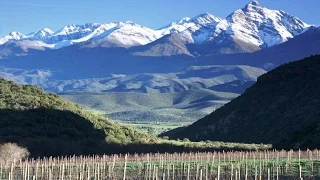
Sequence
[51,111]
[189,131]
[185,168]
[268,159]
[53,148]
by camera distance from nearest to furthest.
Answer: [185,168] < [268,159] < [53,148] < [51,111] < [189,131]

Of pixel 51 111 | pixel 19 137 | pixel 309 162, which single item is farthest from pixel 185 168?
pixel 51 111

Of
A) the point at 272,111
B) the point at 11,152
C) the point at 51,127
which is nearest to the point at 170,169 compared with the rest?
the point at 11,152

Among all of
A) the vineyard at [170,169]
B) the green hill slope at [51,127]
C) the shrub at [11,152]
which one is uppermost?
the green hill slope at [51,127]

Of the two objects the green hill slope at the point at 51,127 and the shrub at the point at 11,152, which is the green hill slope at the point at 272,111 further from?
the shrub at the point at 11,152

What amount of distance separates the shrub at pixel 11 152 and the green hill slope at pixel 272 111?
37191 mm

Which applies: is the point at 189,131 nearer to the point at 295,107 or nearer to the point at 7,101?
the point at 295,107

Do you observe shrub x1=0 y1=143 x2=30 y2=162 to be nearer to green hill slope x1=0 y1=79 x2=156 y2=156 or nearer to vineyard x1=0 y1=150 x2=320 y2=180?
green hill slope x1=0 y1=79 x2=156 y2=156

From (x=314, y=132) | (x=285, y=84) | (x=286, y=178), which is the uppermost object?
(x=285, y=84)

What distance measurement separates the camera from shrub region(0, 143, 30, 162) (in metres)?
52.3

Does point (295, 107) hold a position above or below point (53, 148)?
above

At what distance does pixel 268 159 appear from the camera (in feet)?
→ 169

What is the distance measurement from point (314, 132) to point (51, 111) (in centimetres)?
2742

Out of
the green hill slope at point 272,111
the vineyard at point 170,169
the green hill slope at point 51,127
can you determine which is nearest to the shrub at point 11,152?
the green hill slope at point 51,127

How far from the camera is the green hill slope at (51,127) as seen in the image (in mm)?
61125
